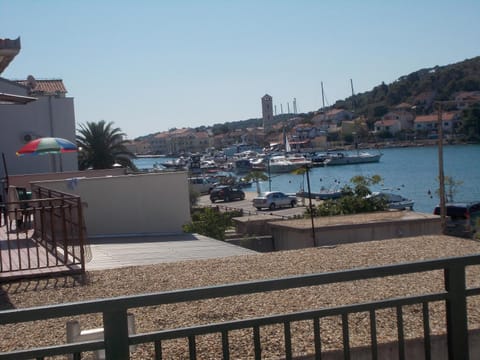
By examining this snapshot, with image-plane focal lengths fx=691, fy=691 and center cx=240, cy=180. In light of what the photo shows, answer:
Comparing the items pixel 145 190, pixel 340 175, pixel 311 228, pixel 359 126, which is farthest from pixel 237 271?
pixel 359 126

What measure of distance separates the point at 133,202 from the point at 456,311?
1371 cm

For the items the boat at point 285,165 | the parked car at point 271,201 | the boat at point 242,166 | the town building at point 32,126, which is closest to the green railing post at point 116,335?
the town building at point 32,126

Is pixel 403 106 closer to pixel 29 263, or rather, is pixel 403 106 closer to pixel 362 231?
pixel 362 231

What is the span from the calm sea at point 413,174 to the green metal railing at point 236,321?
5238 centimetres

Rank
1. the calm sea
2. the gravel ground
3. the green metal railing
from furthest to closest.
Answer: the calm sea
the gravel ground
the green metal railing

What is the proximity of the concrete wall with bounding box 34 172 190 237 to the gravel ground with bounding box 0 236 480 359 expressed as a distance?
210 inches

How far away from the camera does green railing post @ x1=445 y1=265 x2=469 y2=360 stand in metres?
4.07

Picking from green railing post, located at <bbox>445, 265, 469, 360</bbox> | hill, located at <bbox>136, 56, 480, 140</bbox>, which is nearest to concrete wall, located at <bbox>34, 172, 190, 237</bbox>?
green railing post, located at <bbox>445, 265, 469, 360</bbox>

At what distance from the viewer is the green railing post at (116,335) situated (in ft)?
11.1

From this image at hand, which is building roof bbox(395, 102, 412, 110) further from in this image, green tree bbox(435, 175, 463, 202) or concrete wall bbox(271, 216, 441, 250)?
concrete wall bbox(271, 216, 441, 250)

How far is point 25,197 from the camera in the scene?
1584cm

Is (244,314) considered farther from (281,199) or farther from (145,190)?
(281,199)

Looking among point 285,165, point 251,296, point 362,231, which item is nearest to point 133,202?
point 362,231

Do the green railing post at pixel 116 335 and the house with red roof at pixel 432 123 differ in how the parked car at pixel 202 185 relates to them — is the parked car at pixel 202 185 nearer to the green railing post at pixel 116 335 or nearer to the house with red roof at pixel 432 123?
the house with red roof at pixel 432 123
